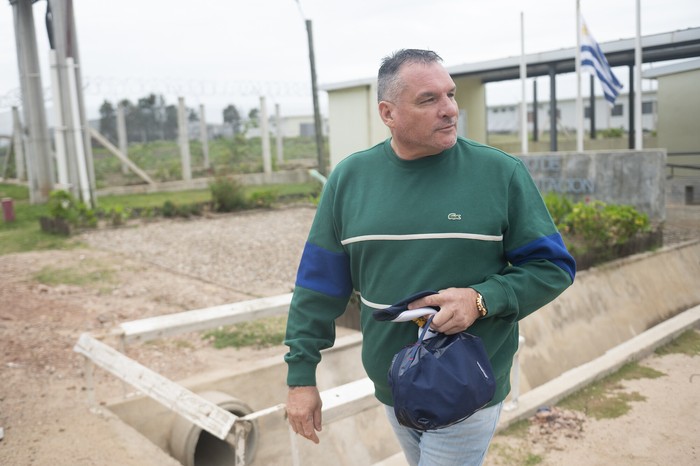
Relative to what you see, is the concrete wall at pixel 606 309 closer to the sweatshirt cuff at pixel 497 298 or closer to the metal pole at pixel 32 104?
the sweatshirt cuff at pixel 497 298

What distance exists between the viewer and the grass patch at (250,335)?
6203 mm

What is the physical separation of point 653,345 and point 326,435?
9.60 feet

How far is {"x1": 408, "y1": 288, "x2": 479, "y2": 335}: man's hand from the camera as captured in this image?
1.91 m

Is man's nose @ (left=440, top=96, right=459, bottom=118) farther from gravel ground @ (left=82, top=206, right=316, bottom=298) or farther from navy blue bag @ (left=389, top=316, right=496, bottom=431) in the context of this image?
gravel ground @ (left=82, top=206, right=316, bottom=298)

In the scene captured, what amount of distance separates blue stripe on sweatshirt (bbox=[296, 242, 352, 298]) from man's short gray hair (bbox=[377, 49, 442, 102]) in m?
0.54

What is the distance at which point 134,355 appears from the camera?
5.88 metres

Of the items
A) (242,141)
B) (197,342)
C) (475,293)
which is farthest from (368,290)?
(242,141)

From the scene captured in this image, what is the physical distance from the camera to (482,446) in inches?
85.4

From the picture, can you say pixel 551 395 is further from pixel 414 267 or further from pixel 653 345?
pixel 414 267

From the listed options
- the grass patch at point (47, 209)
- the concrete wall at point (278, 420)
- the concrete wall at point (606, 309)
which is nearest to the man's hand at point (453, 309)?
the concrete wall at point (278, 420)

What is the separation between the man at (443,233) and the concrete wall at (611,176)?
31.6 feet

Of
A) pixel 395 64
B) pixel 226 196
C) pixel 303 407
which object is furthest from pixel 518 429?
pixel 226 196

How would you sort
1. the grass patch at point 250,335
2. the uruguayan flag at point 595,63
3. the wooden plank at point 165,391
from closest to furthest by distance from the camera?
1. the wooden plank at point 165,391
2. the grass patch at point 250,335
3. the uruguayan flag at point 595,63

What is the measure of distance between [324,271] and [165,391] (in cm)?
166
